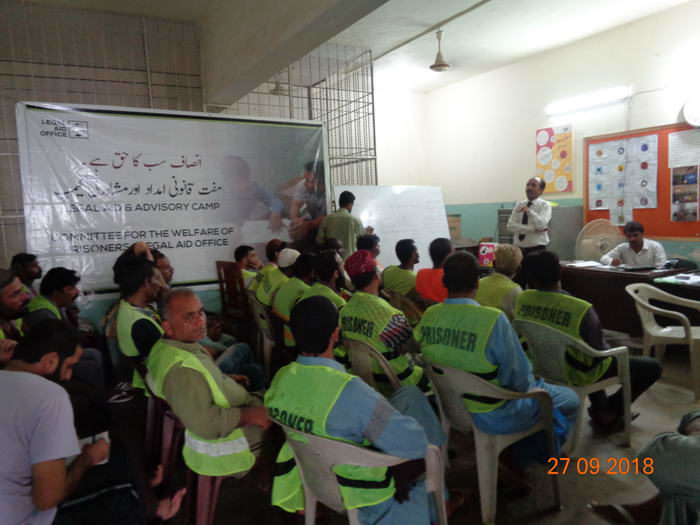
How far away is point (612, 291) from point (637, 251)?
60 centimetres

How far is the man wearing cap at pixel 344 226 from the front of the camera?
483 centimetres

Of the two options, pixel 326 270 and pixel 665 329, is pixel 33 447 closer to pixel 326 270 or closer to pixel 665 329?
pixel 326 270

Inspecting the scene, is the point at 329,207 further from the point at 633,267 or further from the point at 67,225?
the point at 633,267

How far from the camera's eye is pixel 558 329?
2.29 metres

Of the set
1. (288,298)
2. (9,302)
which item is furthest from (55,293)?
(288,298)

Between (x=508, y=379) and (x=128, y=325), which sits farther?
(x=128, y=325)

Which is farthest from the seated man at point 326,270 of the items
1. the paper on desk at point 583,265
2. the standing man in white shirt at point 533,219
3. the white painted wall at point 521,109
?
the white painted wall at point 521,109

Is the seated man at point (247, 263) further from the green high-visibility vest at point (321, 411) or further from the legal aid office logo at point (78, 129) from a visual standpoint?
the green high-visibility vest at point (321, 411)

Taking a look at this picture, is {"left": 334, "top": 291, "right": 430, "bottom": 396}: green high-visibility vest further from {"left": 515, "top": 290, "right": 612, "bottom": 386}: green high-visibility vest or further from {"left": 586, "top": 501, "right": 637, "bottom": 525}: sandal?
{"left": 586, "top": 501, "right": 637, "bottom": 525}: sandal

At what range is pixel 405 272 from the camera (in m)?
3.21

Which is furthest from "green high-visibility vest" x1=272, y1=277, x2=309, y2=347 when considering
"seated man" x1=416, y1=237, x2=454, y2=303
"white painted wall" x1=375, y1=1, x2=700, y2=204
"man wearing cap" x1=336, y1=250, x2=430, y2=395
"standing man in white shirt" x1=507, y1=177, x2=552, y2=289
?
"white painted wall" x1=375, y1=1, x2=700, y2=204

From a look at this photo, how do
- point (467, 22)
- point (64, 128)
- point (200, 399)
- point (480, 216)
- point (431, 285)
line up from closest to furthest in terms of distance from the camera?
1. point (200, 399)
2. point (431, 285)
3. point (64, 128)
4. point (467, 22)
5. point (480, 216)

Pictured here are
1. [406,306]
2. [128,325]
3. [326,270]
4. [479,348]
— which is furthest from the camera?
[406,306]
